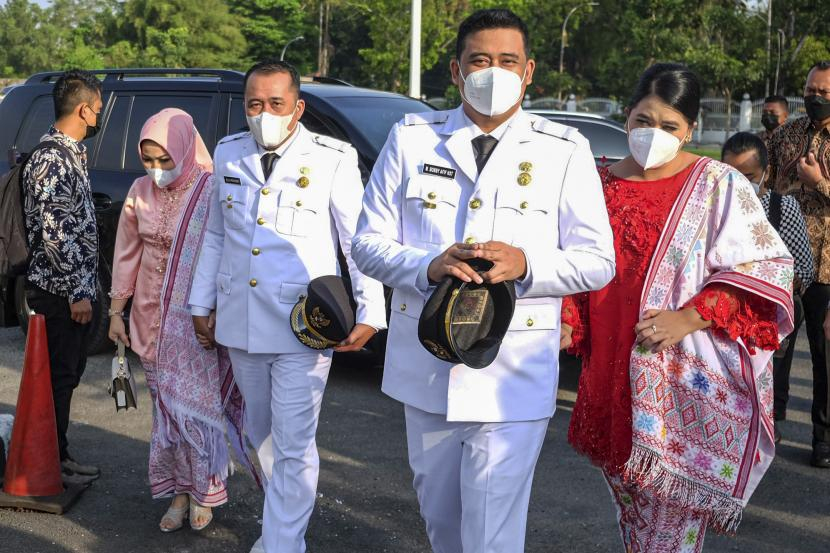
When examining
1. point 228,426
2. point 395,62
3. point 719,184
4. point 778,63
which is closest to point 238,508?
point 228,426

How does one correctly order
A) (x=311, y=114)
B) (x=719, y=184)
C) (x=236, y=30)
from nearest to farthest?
(x=719, y=184)
(x=311, y=114)
(x=236, y=30)

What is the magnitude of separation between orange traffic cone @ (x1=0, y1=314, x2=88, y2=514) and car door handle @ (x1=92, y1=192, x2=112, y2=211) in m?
2.58

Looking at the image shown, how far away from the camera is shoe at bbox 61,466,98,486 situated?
4953 mm

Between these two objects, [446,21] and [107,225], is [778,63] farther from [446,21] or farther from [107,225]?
[107,225]

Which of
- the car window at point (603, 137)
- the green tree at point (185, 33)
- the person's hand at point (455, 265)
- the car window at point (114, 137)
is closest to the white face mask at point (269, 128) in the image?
the person's hand at point (455, 265)

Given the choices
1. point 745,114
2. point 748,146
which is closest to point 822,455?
point 748,146

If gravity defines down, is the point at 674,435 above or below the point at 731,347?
below

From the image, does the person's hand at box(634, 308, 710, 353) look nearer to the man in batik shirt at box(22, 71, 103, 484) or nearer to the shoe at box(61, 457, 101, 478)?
the man in batik shirt at box(22, 71, 103, 484)

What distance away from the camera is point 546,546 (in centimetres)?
436

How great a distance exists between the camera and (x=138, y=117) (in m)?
7.49

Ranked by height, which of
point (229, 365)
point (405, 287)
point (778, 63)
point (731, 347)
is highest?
point (778, 63)

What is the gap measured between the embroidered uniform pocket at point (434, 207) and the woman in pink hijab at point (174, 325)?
1700 mm

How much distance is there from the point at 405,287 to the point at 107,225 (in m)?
4.84

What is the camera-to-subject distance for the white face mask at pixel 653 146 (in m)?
3.33
